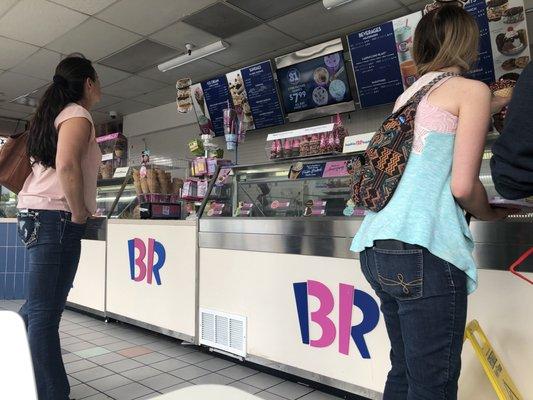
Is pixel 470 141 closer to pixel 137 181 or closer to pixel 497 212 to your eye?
pixel 497 212

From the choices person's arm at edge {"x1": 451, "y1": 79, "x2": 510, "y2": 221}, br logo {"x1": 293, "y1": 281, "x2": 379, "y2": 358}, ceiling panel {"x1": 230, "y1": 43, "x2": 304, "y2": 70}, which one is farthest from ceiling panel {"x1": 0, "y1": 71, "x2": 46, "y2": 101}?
person's arm at edge {"x1": 451, "y1": 79, "x2": 510, "y2": 221}

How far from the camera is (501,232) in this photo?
1861mm

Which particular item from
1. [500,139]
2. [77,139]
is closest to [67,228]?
[77,139]

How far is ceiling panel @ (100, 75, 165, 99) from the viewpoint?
668 cm

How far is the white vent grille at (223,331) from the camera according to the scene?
2.82m

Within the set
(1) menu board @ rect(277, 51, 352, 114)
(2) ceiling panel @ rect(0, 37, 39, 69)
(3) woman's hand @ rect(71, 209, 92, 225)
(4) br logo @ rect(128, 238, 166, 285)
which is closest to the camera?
(3) woman's hand @ rect(71, 209, 92, 225)

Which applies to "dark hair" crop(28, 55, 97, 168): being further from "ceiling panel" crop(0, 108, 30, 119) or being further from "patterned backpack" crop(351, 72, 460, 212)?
"ceiling panel" crop(0, 108, 30, 119)

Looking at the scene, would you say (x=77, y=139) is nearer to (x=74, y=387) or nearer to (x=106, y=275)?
(x=74, y=387)

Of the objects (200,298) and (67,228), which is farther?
(200,298)

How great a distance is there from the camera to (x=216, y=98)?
6043 millimetres

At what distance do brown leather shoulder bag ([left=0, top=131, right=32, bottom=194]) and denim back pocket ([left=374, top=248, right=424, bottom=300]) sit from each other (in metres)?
1.74

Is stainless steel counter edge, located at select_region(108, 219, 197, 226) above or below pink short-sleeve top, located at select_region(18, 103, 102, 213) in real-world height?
below

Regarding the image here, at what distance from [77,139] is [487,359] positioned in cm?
184

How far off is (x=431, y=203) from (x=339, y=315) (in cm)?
130
